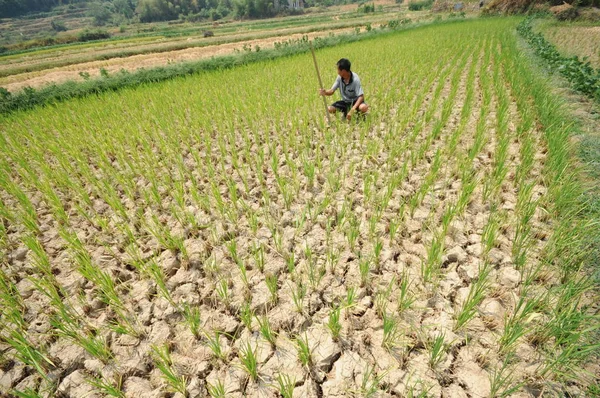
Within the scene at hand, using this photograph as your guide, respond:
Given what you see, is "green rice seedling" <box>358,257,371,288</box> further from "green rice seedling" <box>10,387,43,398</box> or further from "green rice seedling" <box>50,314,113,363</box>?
"green rice seedling" <box>10,387,43,398</box>

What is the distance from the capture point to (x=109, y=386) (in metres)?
1.28

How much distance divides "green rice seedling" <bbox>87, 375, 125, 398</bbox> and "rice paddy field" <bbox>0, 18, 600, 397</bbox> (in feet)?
0.04

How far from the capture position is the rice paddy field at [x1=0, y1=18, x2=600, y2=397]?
1347 millimetres

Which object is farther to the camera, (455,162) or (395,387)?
(455,162)

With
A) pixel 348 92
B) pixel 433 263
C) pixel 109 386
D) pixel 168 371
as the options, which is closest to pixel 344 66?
pixel 348 92

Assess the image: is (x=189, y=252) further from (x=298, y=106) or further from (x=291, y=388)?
(x=298, y=106)

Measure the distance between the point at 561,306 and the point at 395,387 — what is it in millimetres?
987

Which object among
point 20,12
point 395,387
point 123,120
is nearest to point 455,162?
point 395,387

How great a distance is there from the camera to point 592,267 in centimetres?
163

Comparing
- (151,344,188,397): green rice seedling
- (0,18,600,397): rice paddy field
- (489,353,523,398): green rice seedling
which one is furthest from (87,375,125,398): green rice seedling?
(489,353,523,398): green rice seedling

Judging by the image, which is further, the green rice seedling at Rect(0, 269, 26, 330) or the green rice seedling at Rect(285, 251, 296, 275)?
the green rice seedling at Rect(285, 251, 296, 275)

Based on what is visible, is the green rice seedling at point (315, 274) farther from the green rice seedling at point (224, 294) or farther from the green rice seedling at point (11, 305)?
the green rice seedling at point (11, 305)

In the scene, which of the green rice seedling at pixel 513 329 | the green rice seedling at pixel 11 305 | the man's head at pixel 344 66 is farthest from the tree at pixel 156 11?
the green rice seedling at pixel 513 329

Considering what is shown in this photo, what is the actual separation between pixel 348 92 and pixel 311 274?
358 cm
